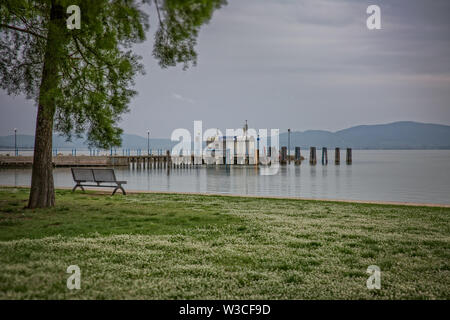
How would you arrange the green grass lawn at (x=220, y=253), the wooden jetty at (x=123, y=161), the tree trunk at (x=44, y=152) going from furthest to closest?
the wooden jetty at (x=123, y=161) < the tree trunk at (x=44, y=152) < the green grass lawn at (x=220, y=253)

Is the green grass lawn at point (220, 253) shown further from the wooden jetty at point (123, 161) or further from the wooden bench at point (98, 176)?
the wooden jetty at point (123, 161)

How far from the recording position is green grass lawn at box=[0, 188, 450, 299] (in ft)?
17.1

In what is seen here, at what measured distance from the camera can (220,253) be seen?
7004mm

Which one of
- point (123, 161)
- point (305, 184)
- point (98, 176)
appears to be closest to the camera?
point (98, 176)

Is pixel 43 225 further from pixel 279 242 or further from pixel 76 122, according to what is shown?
pixel 279 242

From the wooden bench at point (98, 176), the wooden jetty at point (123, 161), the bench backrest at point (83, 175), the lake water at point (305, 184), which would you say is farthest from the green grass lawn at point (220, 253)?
the wooden jetty at point (123, 161)

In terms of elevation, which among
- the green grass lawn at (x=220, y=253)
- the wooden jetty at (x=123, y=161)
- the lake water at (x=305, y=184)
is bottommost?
the lake water at (x=305, y=184)

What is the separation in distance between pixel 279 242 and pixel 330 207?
21.1 ft

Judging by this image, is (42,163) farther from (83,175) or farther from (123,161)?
(123,161)

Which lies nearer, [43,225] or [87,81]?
[43,225]

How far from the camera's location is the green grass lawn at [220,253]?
5.20 metres

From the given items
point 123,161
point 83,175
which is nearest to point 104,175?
point 83,175
